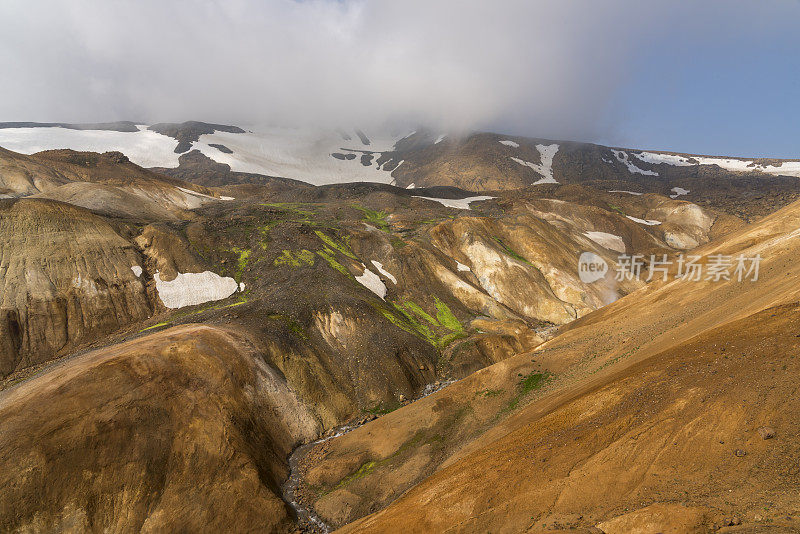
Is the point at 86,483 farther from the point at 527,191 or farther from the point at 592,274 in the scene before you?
the point at 527,191

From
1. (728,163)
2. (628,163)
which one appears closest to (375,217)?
(628,163)

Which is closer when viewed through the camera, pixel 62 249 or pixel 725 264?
pixel 725 264

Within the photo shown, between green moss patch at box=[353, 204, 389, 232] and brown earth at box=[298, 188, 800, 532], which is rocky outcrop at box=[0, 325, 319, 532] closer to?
brown earth at box=[298, 188, 800, 532]

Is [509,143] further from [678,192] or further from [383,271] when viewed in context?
[383,271]

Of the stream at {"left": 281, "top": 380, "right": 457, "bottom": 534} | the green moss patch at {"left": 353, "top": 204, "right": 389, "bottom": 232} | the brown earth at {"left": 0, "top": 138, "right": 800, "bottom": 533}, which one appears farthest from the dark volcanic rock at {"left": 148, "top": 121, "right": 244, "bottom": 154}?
the stream at {"left": 281, "top": 380, "right": 457, "bottom": 534}

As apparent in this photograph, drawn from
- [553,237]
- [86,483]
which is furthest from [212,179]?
[86,483]

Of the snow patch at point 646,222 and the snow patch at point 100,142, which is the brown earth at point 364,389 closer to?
the snow patch at point 646,222

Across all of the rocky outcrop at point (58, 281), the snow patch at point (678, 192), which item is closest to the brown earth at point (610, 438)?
the rocky outcrop at point (58, 281)
